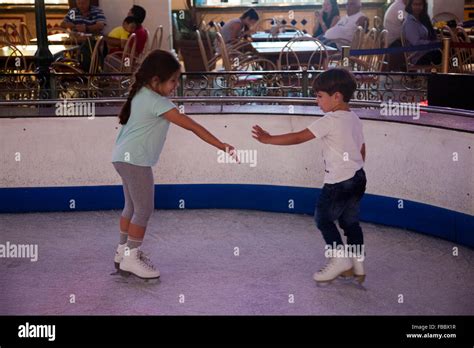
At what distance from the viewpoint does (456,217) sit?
502 centimetres

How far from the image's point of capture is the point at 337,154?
13.8 ft

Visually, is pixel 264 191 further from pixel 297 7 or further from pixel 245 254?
pixel 297 7

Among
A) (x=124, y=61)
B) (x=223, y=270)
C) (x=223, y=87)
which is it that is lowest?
(x=223, y=270)

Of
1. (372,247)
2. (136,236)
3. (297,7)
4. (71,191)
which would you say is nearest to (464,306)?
(372,247)

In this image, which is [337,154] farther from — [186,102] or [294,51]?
[294,51]

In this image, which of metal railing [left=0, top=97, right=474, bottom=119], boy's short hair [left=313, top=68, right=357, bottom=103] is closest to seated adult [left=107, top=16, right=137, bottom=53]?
metal railing [left=0, top=97, right=474, bottom=119]

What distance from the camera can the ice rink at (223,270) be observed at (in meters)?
4.11

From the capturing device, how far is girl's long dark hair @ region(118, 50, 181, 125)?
4281 mm

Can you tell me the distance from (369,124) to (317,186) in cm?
59

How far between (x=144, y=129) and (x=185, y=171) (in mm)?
1651

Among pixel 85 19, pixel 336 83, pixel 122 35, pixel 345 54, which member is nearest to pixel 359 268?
pixel 336 83

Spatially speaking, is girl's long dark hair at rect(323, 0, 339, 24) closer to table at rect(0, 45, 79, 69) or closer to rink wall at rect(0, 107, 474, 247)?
table at rect(0, 45, 79, 69)

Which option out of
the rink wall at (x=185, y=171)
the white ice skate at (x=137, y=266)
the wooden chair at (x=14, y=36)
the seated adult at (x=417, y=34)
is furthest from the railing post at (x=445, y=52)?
the wooden chair at (x=14, y=36)

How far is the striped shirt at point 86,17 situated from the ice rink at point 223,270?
4.86 meters
